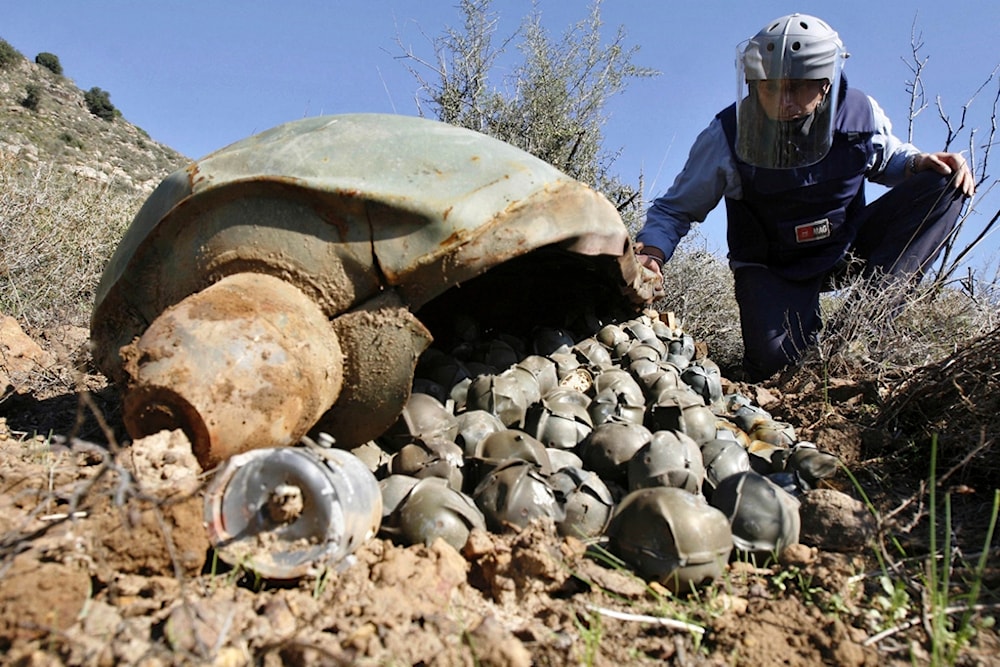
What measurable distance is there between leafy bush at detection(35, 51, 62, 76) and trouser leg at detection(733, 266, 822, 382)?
31.6 m

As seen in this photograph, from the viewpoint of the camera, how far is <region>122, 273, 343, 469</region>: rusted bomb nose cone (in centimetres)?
186

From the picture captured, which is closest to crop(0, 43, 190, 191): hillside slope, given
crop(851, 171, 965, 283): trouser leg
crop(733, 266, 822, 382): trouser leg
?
crop(733, 266, 822, 382): trouser leg

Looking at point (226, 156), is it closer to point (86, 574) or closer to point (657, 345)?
point (86, 574)

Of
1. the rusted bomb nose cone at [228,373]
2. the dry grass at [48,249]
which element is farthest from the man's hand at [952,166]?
the dry grass at [48,249]

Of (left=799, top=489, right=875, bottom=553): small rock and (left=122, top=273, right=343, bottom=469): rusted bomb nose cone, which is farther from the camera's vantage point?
(left=799, top=489, right=875, bottom=553): small rock

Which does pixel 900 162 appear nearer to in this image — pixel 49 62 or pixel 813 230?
pixel 813 230

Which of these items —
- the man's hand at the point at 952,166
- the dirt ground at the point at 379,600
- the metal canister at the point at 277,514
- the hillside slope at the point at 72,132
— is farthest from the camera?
the hillside slope at the point at 72,132

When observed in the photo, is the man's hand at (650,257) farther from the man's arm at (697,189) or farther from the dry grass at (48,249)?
the dry grass at (48,249)

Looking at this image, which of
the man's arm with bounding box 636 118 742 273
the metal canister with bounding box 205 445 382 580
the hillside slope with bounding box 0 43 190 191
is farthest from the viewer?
the hillside slope with bounding box 0 43 190 191

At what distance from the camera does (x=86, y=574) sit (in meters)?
1.55

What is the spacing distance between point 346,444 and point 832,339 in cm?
293

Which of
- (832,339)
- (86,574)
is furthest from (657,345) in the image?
(86,574)

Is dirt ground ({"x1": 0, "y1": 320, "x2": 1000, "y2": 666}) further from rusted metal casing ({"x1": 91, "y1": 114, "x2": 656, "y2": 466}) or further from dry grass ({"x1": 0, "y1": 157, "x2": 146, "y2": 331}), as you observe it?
dry grass ({"x1": 0, "y1": 157, "x2": 146, "y2": 331})

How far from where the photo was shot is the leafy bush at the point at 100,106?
26.1m
